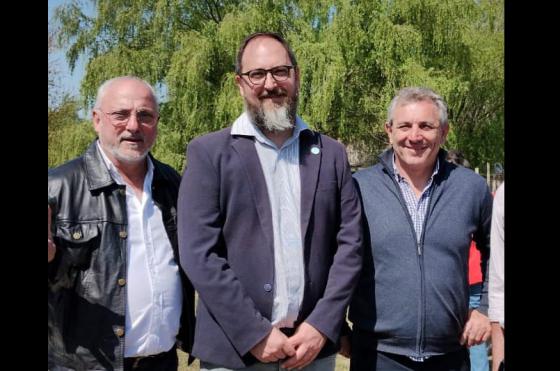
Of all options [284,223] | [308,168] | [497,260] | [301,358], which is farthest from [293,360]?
[497,260]

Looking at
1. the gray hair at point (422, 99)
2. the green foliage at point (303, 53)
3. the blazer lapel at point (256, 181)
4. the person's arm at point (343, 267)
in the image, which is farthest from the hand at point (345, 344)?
the green foliage at point (303, 53)

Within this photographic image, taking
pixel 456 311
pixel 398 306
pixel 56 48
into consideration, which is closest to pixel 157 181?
pixel 398 306

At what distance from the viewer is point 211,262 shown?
253 centimetres

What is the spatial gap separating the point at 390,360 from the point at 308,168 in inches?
38.8

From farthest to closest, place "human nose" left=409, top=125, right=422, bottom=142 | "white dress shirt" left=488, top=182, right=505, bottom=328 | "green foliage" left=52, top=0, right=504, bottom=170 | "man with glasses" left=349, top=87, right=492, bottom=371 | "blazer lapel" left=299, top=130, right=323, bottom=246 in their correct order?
"green foliage" left=52, top=0, right=504, bottom=170
"human nose" left=409, top=125, right=422, bottom=142
"man with glasses" left=349, top=87, right=492, bottom=371
"blazer lapel" left=299, top=130, right=323, bottom=246
"white dress shirt" left=488, top=182, right=505, bottom=328

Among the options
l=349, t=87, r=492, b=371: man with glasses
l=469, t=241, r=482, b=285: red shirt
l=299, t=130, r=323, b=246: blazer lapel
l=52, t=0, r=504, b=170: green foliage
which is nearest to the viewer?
l=299, t=130, r=323, b=246: blazer lapel

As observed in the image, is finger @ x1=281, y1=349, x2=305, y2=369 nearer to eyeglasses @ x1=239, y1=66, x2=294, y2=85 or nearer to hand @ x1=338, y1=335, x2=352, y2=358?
hand @ x1=338, y1=335, x2=352, y2=358

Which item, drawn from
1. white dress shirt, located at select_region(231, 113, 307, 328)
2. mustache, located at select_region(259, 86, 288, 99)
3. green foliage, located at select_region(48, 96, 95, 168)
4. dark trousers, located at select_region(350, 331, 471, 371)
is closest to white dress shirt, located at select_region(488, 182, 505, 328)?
dark trousers, located at select_region(350, 331, 471, 371)

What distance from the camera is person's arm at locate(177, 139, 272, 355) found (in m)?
2.51

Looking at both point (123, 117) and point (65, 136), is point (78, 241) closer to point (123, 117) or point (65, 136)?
point (123, 117)

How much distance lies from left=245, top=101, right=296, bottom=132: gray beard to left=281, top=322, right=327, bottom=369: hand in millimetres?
885

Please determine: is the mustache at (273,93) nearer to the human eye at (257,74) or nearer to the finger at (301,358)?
A: the human eye at (257,74)
